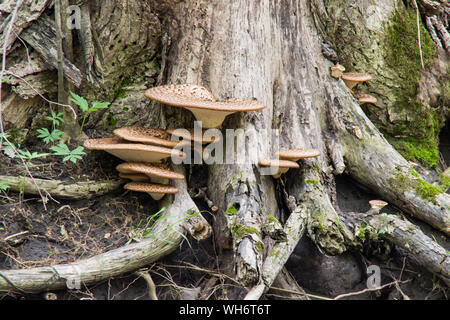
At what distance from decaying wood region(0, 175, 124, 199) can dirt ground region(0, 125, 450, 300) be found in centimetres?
7

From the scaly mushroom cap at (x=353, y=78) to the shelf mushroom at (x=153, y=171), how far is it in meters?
3.00

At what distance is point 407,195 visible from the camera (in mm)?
4566

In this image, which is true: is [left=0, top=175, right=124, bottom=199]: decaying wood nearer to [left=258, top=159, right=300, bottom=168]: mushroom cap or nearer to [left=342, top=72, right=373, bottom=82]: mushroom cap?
[left=258, top=159, right=300, bottom=168]: mushroom cap

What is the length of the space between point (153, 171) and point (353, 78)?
330cm

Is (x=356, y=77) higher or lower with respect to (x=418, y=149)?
higher

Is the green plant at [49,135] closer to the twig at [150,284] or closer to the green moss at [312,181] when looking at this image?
the twig at [150,284]

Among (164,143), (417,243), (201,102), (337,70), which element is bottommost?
(417,243)

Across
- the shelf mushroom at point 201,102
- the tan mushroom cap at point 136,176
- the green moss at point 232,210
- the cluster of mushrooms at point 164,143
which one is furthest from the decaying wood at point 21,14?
the green moss at point 232,210

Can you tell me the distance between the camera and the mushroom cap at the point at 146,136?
12.3 feet

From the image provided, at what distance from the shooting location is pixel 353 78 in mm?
5359

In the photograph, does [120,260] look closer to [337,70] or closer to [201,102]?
[201,102]

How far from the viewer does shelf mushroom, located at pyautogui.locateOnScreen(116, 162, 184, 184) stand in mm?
3693

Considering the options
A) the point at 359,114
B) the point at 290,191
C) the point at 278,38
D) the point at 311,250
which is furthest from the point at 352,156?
the point at 278,38

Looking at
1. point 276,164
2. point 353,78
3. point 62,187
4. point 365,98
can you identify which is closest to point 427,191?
point 365,98
